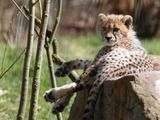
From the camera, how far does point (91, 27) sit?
11914mm

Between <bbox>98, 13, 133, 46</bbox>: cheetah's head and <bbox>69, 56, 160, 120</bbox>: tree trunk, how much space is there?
2.44ft

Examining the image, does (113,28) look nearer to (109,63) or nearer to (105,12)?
(109,63)

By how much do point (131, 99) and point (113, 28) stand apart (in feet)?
3.63

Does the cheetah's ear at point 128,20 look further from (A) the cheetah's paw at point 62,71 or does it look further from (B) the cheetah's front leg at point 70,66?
(A) the cheetah's paw at point 62,71

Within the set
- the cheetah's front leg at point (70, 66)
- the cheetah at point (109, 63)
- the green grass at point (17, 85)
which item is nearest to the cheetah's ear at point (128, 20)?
the cheetah at point (109, 63)

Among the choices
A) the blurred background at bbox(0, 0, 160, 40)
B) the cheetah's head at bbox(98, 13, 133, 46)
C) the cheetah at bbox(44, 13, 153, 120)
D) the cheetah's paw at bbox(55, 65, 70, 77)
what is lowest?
the blurred background at bbox(0, 0, 160, 40)

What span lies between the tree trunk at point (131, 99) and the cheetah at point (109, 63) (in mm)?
87

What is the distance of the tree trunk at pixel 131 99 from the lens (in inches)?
135

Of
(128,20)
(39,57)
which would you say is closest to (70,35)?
(128,20)

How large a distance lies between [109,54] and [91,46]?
5.35 meters

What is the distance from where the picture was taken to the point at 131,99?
3535 millimetres

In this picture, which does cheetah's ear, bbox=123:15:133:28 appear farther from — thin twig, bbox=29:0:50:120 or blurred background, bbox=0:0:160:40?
blurred background, bbox=0:0:160:40

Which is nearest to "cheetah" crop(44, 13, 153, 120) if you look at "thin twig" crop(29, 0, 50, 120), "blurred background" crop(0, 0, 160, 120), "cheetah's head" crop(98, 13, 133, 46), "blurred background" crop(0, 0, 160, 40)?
"cheetah's head" crop(98, 13, 133, 46)

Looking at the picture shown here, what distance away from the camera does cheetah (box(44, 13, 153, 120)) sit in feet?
13.1
